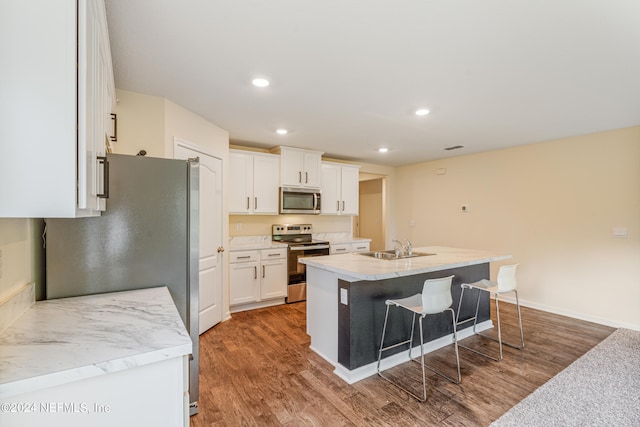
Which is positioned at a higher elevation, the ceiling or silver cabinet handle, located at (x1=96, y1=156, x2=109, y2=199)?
the ceiling

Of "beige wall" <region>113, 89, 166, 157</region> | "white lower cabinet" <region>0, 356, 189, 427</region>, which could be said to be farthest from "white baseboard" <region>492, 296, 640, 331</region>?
"beige wall" <region>113, 89, 166, 157</region>

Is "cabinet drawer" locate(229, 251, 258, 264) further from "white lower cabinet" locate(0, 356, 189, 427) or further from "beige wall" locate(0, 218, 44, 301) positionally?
"white lower cabinet" locate(0, 356, 189, 427)

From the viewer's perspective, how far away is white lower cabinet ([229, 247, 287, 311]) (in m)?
3.95

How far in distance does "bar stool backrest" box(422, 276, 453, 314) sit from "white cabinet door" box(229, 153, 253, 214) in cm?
276

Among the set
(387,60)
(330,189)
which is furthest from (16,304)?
(330,189)

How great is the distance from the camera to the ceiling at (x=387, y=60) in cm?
153

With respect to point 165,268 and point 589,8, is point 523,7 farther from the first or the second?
point 165,268

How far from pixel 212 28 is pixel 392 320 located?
2.58m

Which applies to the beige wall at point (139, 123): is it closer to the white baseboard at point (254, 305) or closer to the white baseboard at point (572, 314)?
the white baseboard at point (254, 305)

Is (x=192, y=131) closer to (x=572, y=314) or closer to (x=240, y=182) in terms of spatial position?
(x=240, y=182)

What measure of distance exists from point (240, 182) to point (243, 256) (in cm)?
102

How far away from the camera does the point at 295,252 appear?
14.5ft

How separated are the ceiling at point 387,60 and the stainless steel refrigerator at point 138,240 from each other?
0.79m

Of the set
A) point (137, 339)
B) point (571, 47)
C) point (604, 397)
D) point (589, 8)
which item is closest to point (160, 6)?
point (137, 339)
